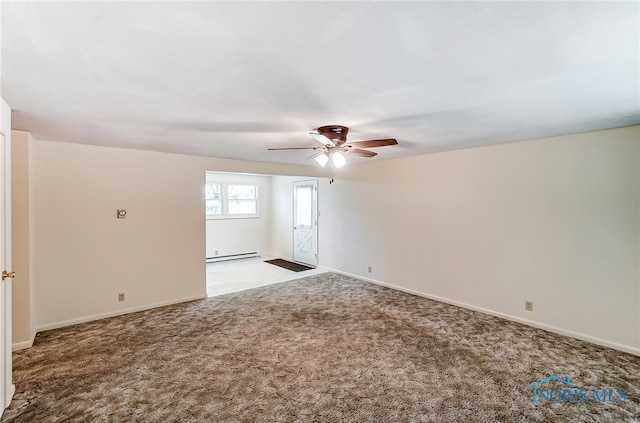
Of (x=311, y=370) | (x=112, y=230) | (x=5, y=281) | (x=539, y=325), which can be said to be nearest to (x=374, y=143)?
(x=311, y=370)

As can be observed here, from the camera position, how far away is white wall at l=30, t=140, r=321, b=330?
11.8 ft

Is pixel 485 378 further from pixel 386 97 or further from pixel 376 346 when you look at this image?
pixel 386 97

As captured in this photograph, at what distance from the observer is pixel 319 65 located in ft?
5.40

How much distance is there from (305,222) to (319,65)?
5790mm

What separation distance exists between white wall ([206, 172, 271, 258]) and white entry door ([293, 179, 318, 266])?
1184mm

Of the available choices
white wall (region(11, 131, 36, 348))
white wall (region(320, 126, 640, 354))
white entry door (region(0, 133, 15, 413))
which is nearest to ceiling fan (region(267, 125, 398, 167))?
white wall (region(320, 126, 640, 354))

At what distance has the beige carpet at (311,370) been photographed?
220 centimetres

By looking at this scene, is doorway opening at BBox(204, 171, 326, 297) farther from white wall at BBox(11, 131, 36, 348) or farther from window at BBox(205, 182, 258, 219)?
white wall at BBox(11, 131, 36, 348)

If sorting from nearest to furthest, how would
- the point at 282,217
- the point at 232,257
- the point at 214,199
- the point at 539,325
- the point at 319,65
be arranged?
the point at 319,65 < the point at 539,325 < the point at 214,199 < the point at 232,257 < the point at 282,217

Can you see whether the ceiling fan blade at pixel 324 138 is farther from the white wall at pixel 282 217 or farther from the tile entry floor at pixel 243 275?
the white wall at pixel 282 217

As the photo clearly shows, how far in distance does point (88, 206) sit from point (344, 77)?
3.84 meters

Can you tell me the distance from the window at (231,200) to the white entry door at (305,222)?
1.38m

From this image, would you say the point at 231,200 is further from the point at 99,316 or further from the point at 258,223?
the point at 99,316

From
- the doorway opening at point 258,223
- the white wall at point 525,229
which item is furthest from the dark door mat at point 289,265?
the white wall at point 525,229
